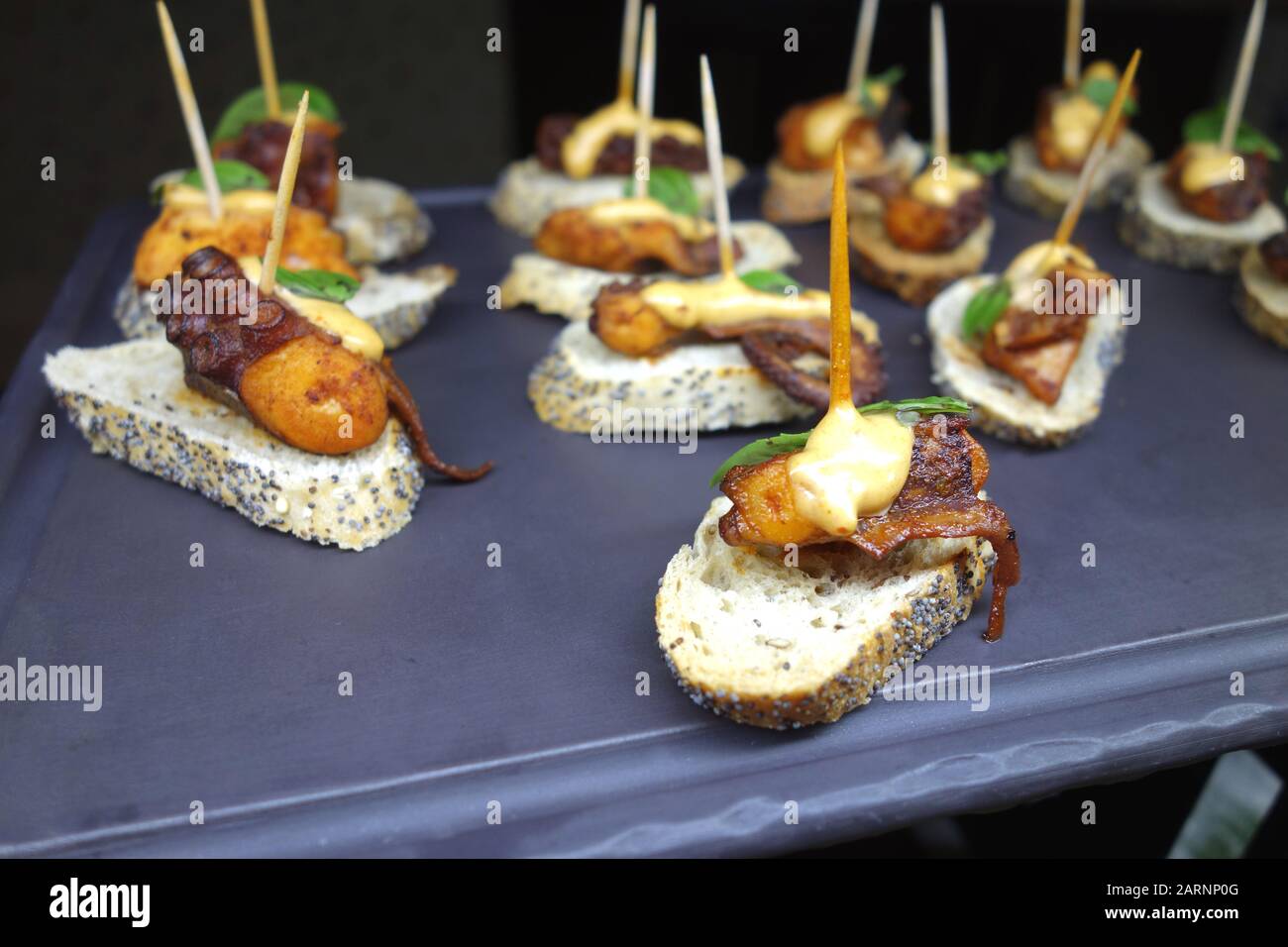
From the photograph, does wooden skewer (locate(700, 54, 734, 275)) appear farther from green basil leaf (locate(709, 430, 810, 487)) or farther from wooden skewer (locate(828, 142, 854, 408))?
green basil leaf (locate(709, 430, 810, 487))

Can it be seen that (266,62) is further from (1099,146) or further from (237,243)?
(1099,146)

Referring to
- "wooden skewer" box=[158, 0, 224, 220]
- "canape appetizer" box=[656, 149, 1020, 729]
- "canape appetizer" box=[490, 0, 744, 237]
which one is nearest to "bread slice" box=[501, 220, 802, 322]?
"canape appetizer" box=[490, 0, 744, 237]

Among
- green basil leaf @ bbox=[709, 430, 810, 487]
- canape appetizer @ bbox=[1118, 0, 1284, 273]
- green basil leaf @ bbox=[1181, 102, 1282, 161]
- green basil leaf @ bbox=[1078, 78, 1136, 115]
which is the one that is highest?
green basil leaf @ bbox=[1078, 78, 1136, 115]

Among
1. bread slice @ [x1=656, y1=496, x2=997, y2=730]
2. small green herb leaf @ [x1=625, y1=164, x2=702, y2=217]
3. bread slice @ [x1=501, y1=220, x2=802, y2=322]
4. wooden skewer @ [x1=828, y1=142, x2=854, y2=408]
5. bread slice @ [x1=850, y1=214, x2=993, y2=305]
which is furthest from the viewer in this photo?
bread slice @ [x1=850, y1=214, x2=993, y2=305]

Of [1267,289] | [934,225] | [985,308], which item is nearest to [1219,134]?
[1267,289]

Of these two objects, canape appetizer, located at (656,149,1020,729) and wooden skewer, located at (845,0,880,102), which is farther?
wooden skewer, located at (845,0,880,102)

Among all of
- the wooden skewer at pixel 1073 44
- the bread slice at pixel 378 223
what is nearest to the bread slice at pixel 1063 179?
the wooden skewer at pixel 1073 44
